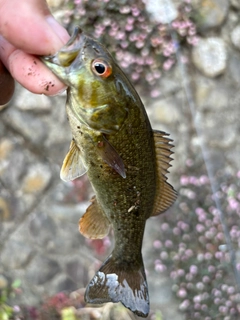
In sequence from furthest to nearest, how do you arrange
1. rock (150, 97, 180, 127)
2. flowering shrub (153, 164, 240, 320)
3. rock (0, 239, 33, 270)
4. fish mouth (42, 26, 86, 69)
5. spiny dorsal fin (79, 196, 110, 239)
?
rock (150, 97, 180, 127), rock (0, 239, 33, 270), flowering shrub (153, 164, 240, 320), spiny dorsal fin (79, 196, 110, 239), fish mouth (42, 26, 86, 69)

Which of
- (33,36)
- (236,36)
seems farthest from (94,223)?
(236,36)

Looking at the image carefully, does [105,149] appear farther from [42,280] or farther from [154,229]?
[42,280]

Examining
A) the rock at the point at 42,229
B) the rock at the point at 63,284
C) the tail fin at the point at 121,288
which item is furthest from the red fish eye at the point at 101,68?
the rock at the point at 63,284

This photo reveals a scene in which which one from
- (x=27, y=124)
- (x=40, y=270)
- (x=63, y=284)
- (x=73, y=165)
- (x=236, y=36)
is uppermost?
(x=73, y=165)

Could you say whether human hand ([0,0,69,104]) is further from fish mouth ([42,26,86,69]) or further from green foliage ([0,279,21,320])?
green foliage ([0,279,21,320])

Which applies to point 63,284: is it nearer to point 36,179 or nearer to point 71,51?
point 36,179

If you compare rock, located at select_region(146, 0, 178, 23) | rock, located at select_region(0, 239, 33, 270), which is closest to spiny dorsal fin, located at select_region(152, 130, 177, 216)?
rock, located at select_region(0, 239, 33, 270)

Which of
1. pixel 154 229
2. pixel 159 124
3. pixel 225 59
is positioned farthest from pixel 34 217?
pixel 225 59
